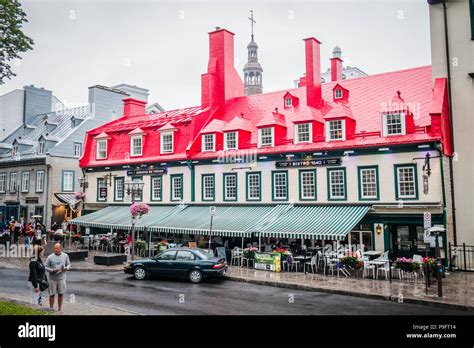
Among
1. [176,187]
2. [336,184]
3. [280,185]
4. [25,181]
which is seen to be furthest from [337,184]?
[25,181]

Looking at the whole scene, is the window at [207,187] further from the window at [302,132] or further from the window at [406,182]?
the window at [406,182]

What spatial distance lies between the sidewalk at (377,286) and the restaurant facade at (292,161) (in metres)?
2.09

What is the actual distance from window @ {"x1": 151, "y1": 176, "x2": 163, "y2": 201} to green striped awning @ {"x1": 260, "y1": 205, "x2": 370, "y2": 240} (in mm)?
10145

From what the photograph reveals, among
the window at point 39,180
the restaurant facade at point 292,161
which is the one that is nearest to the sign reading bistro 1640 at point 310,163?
the restaurant facade at point 292,161

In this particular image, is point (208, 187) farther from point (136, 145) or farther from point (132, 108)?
point (132, 108)

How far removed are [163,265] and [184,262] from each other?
0.94 metres

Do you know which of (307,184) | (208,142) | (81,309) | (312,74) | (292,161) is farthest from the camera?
(208,142)

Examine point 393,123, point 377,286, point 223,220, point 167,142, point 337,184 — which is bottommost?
point 377,286

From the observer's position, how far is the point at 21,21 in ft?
60.4

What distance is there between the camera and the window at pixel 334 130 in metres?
24.1

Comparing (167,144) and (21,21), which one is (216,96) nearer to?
(167,144)

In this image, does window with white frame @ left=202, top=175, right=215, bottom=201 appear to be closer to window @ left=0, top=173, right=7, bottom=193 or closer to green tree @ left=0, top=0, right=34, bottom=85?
green tree @ left=0, top=0, right=34, bottom=85

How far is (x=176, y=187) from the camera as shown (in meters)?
29.4
